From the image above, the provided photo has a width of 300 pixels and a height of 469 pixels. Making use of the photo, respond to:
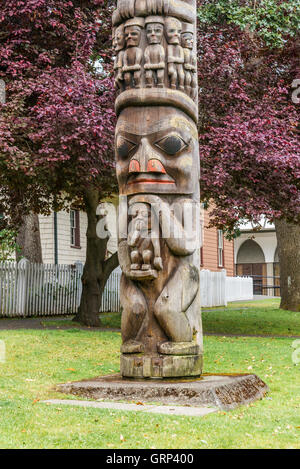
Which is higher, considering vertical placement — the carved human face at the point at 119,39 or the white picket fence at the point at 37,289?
the carved human face at the point at 119,39

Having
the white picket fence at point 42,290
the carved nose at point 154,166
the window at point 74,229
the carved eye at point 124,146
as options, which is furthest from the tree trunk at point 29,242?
the carved nose at point 154,166

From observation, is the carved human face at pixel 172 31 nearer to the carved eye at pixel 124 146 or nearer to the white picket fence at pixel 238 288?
the carved eye at pixel 124 146

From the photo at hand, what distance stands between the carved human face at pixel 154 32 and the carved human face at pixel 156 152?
78 cm

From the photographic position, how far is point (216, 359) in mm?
10273

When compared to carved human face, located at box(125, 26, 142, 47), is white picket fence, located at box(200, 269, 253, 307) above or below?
below

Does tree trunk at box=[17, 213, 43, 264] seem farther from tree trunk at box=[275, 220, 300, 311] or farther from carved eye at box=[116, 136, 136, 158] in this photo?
carved eye at box=[116, 136, 136, 158]

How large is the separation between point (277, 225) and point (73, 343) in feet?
37.9

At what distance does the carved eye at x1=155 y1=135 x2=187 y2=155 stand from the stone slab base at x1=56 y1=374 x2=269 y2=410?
2.57 metres

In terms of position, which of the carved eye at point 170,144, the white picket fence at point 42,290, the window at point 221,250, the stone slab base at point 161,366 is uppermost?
the window at point 221,250

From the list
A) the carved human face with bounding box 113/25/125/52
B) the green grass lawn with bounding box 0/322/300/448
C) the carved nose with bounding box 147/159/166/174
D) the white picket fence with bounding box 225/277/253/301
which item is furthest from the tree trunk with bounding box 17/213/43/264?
the carved nose with bounding box 147/159/166/174

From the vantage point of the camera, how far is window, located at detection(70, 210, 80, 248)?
26.7m

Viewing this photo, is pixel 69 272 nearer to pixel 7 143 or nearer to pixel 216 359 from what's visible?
pixel 7 143

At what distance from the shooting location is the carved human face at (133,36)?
7133mm
